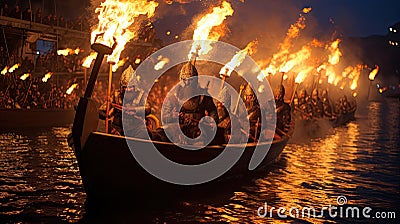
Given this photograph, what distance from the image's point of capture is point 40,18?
2725cm

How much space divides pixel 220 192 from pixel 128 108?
2810mm

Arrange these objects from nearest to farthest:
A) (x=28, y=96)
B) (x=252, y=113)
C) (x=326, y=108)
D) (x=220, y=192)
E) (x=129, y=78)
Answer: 1. (x=220, y=192)
2. (x=129, y=78)
3. (x=252, y=113)
4. (x=28, y=96)
5. (x=326, y=108)

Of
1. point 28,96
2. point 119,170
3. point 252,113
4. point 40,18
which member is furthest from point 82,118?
point 40,18

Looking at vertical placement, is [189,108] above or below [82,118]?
above

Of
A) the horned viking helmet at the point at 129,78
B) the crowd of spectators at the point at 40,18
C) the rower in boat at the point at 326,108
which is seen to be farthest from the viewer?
the rower in boat at the point at 326,108

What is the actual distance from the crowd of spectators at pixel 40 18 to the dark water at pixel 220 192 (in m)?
9.60

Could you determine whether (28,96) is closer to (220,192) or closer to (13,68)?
(13,68)

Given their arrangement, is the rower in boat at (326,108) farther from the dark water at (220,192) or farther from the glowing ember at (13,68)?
the glowing ember at (13,68)

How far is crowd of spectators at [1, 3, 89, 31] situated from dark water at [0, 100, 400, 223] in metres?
9.60

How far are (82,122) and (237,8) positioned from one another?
34.2 metres

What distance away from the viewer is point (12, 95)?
21.0 meters

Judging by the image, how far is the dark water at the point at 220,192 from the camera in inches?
339

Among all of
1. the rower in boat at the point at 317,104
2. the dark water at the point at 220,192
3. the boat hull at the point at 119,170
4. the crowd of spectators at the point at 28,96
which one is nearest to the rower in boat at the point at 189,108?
the boat hull at the point at 119,170

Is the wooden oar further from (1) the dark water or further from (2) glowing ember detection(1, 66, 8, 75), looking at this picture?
(2) glowing ember detection(1, 66, 8, 75)
